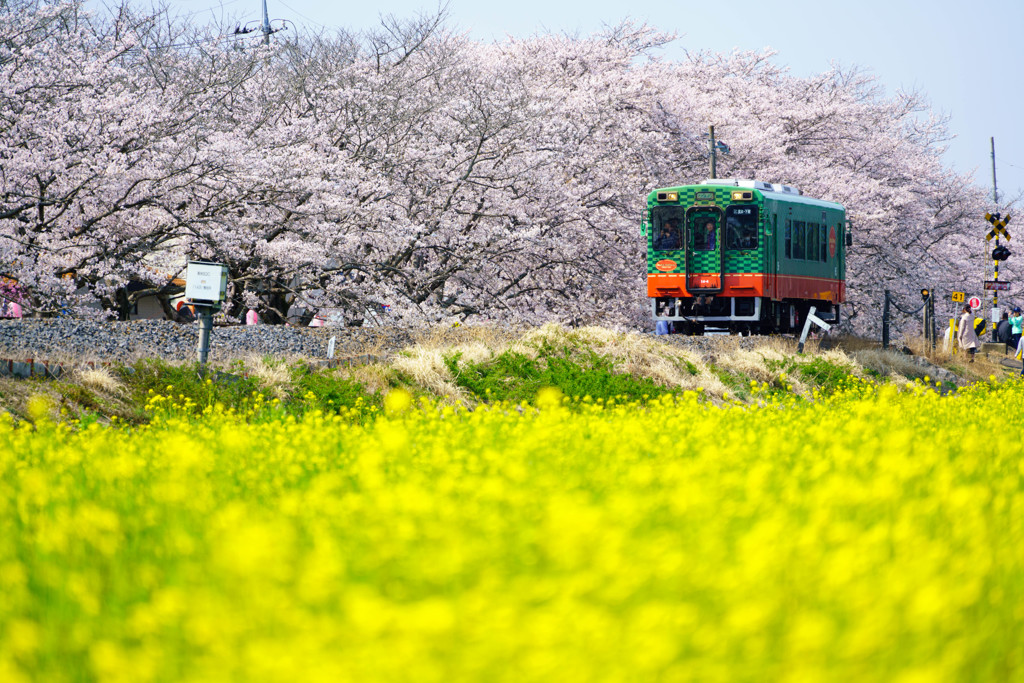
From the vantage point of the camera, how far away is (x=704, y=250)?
18359 mm

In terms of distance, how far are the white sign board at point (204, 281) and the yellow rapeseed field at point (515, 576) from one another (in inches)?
214

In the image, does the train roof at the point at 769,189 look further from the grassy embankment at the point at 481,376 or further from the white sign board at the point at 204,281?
the white sign board at the point at 204,281

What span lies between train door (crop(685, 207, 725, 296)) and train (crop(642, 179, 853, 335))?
17mm

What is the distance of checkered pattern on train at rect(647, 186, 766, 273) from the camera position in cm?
1786

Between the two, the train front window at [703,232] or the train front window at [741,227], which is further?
the train front window at [703,232]

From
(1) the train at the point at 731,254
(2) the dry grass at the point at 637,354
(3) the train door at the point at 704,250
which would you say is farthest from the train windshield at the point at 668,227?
(2) the dry grass at the point at 637,354

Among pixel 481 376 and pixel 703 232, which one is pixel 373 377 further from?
pixel 703 232

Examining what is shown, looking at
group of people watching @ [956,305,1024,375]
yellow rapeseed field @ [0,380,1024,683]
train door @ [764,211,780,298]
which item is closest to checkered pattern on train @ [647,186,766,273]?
train door @ [764,211,780,298]

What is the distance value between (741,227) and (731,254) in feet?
1.62

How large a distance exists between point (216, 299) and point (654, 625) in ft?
29.1

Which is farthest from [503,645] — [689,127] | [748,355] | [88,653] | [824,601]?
[689,127]

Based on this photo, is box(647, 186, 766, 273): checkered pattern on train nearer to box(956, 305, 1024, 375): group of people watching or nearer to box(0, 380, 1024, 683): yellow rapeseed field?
box(956, 305, 1024, 375): group of people watching

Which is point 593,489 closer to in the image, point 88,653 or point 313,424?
point 88,653

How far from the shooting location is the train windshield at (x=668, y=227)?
18453 millimetres
